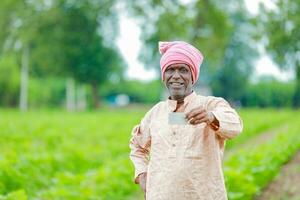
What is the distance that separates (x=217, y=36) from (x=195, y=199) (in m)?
35.6

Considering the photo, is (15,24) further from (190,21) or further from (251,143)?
(251,143)

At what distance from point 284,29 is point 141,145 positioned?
16144mm

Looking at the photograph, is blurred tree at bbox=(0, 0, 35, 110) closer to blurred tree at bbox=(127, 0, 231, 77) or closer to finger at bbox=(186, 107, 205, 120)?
blurred tree at bbox=(127, 0, 231, 77)

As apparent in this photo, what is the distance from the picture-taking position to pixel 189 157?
3574mm

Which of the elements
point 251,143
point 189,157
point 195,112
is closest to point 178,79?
point 195,112

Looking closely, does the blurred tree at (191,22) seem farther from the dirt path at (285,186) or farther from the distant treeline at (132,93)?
the dirt path at (285,186)

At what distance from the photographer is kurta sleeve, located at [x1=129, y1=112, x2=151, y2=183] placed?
3862 millimetres

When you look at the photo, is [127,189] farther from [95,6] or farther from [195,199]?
[95,6]

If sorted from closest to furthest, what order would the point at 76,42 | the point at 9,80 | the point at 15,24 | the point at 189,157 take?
the point at 189,157, the point at 15,24, the point at 76,42, the point at 9,80

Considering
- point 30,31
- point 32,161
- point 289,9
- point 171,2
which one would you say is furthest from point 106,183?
point 30,31

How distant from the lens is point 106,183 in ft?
26.9

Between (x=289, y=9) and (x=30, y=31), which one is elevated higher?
(x=30, y=31)

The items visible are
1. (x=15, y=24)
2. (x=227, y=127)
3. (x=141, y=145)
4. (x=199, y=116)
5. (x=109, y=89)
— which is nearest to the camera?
(x=199, y=116)

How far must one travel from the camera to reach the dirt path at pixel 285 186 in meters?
8.48
